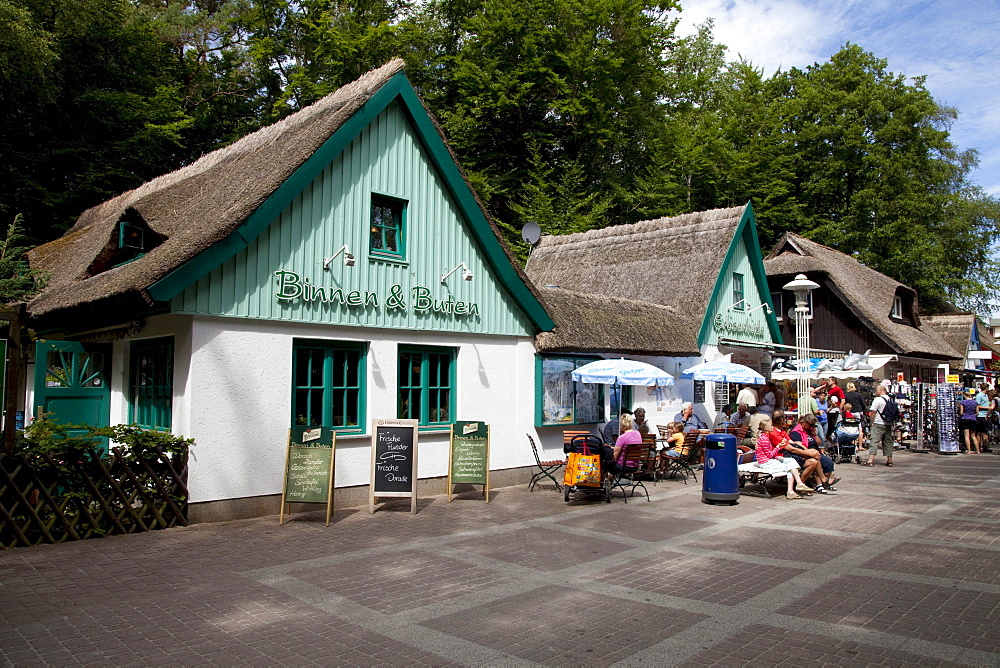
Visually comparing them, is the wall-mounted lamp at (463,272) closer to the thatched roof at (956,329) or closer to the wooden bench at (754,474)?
the wooden bench at (754,474)

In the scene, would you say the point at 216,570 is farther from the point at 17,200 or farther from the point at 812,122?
the point at 812,122

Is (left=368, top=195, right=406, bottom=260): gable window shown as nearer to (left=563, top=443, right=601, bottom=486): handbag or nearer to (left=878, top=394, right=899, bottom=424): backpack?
(left=563, top=443, right=601, bottom=486): handbag

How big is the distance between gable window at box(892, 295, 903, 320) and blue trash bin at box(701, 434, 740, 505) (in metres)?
23.2

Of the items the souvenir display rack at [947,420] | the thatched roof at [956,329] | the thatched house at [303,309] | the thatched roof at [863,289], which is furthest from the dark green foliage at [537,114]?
the souvenir display rack at [947,420]

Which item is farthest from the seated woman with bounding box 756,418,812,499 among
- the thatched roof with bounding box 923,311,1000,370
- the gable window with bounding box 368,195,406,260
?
the thatched roof with bounding box 923,311,1000,370

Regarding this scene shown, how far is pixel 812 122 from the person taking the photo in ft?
130

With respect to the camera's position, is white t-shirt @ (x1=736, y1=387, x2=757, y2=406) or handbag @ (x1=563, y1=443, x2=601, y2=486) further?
white t-shirt @ (x1=736, y1=387, x2=757, y2=406)

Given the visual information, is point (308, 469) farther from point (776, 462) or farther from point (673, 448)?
point (776, 462)

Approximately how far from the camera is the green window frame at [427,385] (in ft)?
39.9

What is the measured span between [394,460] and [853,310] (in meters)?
23.6

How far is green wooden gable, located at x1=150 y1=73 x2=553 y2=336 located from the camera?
1003 cm

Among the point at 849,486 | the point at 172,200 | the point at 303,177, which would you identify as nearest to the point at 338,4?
the point at 172,200

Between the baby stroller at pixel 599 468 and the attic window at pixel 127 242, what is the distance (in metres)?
7.09

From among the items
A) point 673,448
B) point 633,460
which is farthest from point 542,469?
point 673,448
